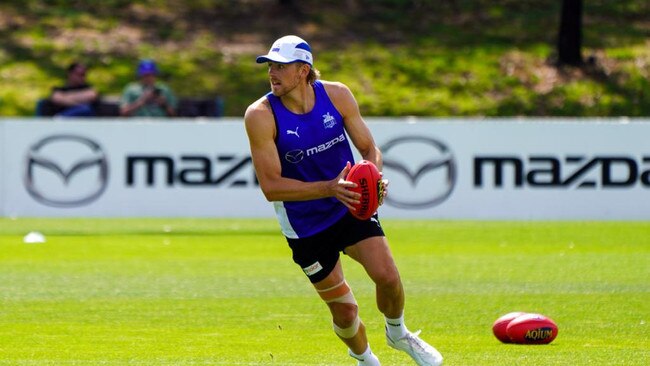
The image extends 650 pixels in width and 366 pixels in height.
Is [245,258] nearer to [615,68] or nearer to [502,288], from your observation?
[502,288]

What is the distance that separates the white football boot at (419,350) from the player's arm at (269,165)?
116 cm

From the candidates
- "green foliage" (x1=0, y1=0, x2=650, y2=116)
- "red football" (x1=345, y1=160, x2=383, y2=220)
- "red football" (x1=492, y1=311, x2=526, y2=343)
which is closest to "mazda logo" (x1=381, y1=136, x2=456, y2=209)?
"green foliage" (x1=0, y1=0, x2=650, y2=116)

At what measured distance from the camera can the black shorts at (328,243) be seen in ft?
28.5

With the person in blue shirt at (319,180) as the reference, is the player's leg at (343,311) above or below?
below

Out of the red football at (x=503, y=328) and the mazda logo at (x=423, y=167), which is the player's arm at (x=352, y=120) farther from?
the mazda logo at (x=423, y=167)

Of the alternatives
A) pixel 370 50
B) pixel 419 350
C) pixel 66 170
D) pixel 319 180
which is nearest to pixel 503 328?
pixel 419 350

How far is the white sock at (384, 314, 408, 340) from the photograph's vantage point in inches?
349

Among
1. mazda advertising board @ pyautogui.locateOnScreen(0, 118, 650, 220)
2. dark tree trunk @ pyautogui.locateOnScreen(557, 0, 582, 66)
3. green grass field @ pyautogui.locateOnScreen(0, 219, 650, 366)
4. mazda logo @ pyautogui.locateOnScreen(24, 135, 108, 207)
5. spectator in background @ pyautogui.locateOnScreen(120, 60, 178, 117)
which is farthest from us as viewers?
dark tree trunk @ pyautogui.locateOnScreen(557, 0, 582, 66)

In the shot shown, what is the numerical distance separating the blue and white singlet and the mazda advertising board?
1344cm

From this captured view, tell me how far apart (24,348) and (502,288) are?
5.30 metres

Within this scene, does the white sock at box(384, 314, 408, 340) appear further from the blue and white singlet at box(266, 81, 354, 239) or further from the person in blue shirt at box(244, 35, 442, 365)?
the blue and white singlet at box(266, 81, 354, 239)

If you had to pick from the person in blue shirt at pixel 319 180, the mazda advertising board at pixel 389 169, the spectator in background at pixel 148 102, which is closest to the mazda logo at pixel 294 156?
the person in blue shirt at pixel 319 180

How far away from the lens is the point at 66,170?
22344 millimetres

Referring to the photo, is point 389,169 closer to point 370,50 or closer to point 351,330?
point 351,330
